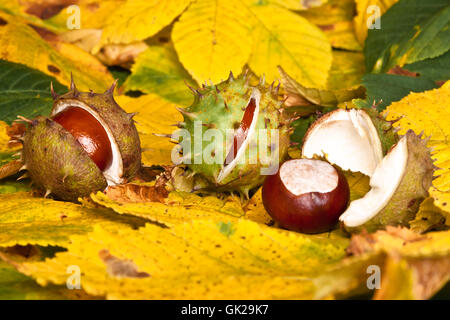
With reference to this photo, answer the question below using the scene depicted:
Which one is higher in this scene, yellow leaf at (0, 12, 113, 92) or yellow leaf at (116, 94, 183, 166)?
yellow leaf at (0, 12, 113, 92)

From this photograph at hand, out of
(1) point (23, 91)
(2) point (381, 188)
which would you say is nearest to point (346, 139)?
(2) point (381, 188)

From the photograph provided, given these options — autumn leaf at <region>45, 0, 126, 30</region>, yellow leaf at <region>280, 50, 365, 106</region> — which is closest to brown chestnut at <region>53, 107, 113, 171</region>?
yellow leaf at <region>280, 50, 365, 106</region>

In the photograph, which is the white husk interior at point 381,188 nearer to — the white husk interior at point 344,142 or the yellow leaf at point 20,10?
the white husk interior at point 344,142

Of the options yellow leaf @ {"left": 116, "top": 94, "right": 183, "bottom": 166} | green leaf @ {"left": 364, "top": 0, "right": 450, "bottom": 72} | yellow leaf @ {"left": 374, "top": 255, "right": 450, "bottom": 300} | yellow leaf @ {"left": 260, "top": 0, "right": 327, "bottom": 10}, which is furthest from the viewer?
yellow leaf @ {"left": 260, "top": 0, "right": 327, "bottom": 10}

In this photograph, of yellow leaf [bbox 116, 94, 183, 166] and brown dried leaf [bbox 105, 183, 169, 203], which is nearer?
brown dried leaf [bbox 105, 183, 169, 203]
